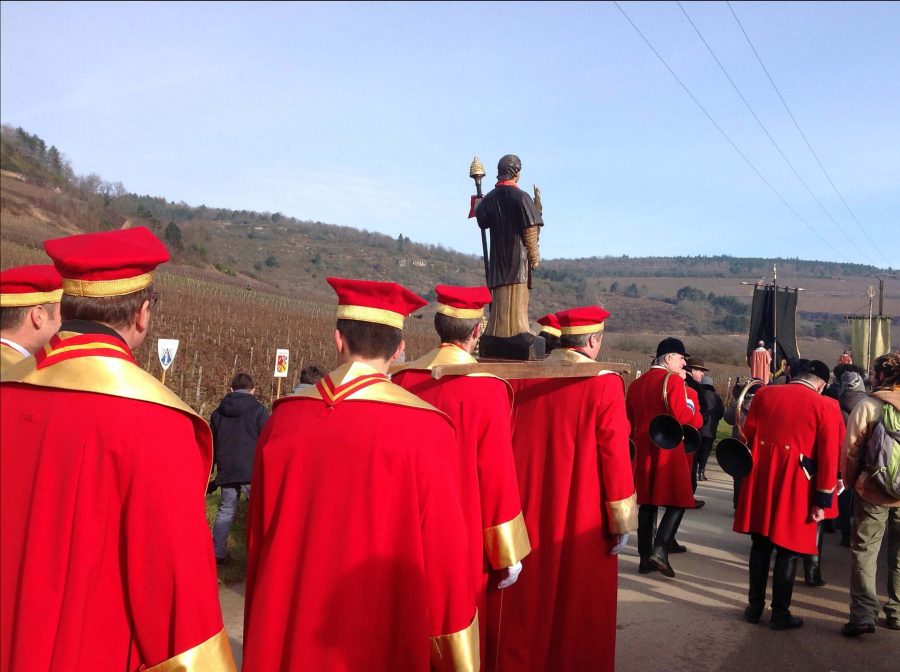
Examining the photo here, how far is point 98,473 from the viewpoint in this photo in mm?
1832

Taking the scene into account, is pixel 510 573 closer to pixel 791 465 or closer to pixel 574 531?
pixel 574 531

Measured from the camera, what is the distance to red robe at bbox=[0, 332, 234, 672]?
71.5 inches

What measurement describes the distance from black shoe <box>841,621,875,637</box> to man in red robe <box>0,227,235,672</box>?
508cm

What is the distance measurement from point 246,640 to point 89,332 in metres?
1.16

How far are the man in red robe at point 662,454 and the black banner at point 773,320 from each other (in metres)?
12.0

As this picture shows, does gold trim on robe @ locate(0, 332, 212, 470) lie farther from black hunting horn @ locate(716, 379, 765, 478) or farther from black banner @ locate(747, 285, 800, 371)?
black banner @ locate(747, 285, 800, 371)

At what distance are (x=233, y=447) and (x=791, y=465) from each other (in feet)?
15.3

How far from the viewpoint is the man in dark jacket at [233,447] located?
23.4 ft

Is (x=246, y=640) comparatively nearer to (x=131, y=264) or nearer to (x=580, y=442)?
(x=131, y=264)

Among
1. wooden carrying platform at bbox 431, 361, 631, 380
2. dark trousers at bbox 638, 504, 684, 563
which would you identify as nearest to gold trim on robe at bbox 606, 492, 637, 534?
wooden carrying platform at bbox 431, 361, 631, 380

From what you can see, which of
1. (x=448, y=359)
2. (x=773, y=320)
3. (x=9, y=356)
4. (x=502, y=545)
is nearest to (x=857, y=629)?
(x=502, y=545)

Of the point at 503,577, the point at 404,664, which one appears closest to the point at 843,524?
the point at 503,577

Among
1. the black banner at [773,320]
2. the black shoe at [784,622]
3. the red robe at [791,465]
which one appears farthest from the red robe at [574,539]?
the black banner at [773,320]

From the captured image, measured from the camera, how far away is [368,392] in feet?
8.22
